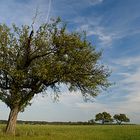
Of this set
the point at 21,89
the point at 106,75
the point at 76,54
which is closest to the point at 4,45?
the point at 21,89

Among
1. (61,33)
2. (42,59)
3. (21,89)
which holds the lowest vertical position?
(21,89)

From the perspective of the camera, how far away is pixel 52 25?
1340 inches

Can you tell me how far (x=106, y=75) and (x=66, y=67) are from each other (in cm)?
504

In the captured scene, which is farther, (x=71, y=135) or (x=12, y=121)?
(x=12, y=121)

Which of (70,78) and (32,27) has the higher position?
(32,27)

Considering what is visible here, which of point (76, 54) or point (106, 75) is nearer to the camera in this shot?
point (76, 54)

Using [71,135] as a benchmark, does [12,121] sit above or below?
above

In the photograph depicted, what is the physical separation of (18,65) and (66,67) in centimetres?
511

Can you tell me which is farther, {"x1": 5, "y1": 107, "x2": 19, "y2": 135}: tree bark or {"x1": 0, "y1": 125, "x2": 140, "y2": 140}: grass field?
{"x1": 5, "y1": 107, "x2": 19, "y2": 135}: tree bark

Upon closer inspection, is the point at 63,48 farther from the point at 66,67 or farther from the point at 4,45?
the point at 4,45

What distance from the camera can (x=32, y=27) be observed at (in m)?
33.8

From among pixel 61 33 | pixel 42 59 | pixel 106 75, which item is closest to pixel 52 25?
pixel 61 33

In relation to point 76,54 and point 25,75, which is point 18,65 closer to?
point 25,75

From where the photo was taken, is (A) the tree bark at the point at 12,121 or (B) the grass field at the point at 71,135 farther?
(A) the tree bark at the point at 12,121
